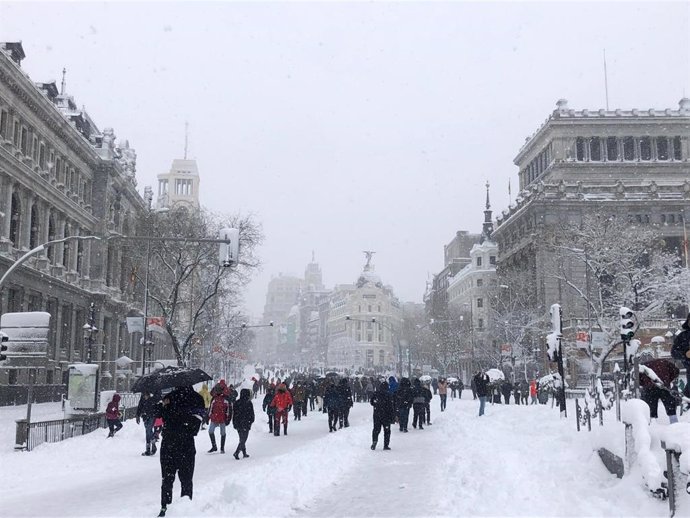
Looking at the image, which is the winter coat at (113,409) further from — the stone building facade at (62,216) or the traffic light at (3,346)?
the stone building facade at (62,216)

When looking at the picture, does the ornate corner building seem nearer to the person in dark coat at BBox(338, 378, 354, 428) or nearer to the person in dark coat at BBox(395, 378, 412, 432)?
the person in dark coat at BBox(338, 378, 354, 428)

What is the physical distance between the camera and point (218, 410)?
683 inches

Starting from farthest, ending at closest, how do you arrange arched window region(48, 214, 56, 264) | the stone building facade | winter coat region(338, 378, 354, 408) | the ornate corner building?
the ornate corner building < arched window region(48, 214, 56, 264) < the stone building facade < winter coat region(338, 378, 354, 408)

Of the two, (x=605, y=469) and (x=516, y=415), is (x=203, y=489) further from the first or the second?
(x=516, y=415)

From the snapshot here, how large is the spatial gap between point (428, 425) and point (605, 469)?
50.8 ft

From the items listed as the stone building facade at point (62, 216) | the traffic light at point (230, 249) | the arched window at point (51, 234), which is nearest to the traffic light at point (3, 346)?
the traffic light at point (230, 249)

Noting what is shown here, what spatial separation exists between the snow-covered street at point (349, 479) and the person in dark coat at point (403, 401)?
7.72 ft

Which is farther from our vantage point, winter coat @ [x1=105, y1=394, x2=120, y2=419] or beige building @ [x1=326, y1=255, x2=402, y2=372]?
beige building @ [x1=326, y1=255, x2=402, y2=372]

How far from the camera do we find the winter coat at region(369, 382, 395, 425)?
1739cm

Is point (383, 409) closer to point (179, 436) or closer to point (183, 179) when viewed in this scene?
point (179, 436)

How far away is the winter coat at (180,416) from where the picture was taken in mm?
10023

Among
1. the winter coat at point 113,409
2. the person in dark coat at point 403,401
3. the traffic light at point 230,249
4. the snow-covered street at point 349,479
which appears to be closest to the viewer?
the snow-covered street at point 349,479

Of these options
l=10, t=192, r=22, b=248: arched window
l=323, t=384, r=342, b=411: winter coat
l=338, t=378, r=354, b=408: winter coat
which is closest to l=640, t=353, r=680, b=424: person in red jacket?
l=323, t=384, r=342, b=411: winter coat

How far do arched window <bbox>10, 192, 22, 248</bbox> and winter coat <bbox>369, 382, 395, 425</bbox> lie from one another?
28.9m
